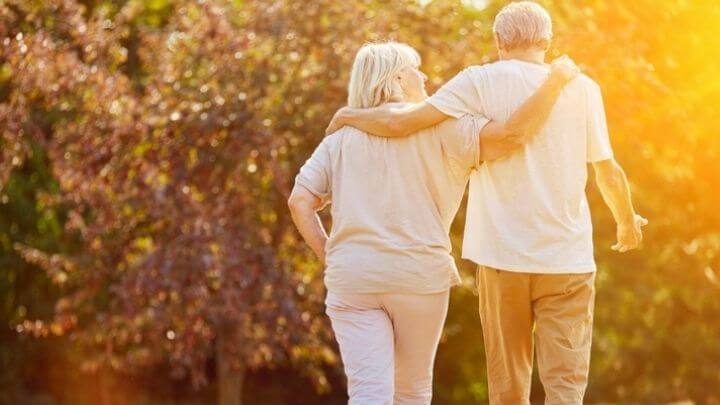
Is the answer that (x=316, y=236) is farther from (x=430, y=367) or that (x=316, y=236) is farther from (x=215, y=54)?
(x=215, y=54)

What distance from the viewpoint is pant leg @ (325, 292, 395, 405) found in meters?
4.07

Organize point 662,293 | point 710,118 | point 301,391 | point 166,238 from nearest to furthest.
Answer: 1. point 166,238
2. point 710,118
3. point 662,293
4. point 301,391

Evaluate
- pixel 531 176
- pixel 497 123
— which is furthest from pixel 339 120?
pixel 531 176

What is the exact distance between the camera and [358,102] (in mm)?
4180

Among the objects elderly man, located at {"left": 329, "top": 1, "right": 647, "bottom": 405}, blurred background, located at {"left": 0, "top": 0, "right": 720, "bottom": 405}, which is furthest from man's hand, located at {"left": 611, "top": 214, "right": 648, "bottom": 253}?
blurred background, located at {"left": 0, "top": 0, "right": 720, "bottom": 405}

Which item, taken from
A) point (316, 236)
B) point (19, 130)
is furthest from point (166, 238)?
point (316, 236)

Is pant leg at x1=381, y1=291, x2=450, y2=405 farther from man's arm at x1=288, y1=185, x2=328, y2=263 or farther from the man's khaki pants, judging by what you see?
man's arm at x1=288, y1=185, x2=328, y2=263

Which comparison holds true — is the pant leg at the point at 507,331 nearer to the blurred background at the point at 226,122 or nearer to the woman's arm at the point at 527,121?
the woman's arm at the point at 527,121

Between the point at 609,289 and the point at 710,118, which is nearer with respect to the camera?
the point at 710,118

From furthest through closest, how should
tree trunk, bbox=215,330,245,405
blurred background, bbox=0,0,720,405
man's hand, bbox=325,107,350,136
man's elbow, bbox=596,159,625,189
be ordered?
tree trunk, bbox=215,330,245,405, blurred background, bbox=0,0,720,405, man's elbow, bbox=596,159,625,189, man's hand, bbox=325,107,350,136

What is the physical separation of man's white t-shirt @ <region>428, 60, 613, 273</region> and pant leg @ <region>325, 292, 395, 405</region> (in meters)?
0.42

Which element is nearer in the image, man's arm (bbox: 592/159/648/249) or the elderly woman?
the elderly woman

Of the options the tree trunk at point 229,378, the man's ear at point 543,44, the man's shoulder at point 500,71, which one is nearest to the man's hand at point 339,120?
the man's shoulder at point 500,71

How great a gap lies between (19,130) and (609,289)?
5793 millimetres
